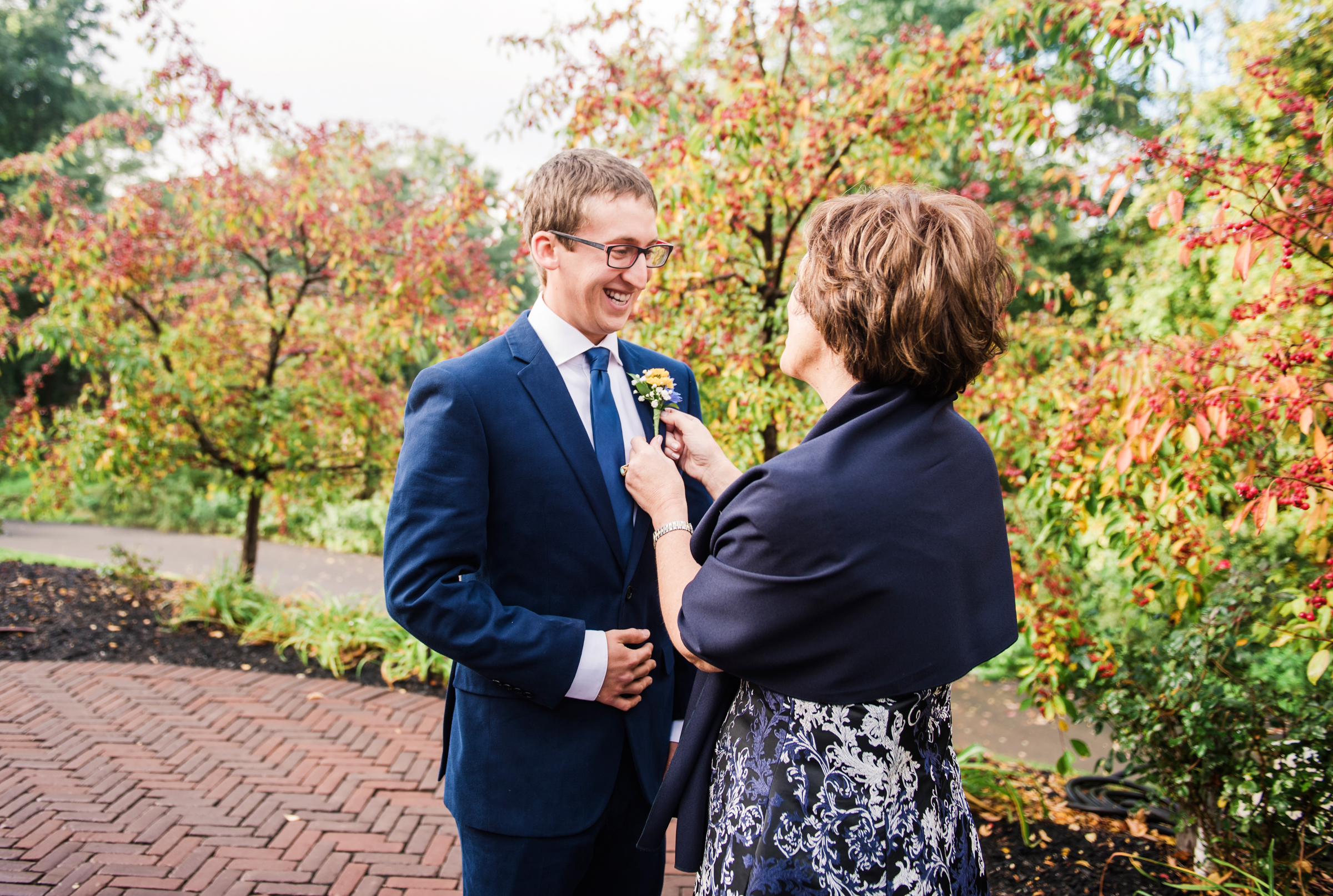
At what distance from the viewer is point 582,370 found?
6.40 ft

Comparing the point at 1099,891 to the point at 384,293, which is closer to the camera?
the point at 1099,891

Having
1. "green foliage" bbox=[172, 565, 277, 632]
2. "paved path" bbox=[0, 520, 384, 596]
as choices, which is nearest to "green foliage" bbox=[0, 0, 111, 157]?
"paved path" bbox=[0, 520, 384, 596]

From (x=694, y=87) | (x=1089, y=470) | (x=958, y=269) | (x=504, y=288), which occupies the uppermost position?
(x=694, y=87)

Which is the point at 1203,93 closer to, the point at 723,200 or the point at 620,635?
the point at 723,200

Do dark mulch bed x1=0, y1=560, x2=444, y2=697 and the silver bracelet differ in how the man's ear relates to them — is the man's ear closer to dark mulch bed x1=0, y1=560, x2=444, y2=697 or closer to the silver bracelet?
the silver bracelet

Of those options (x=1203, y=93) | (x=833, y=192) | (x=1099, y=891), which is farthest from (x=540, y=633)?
(x=1203, y=93)

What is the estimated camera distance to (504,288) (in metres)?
4.81

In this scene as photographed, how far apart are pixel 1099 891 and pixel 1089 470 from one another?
64.9 inches

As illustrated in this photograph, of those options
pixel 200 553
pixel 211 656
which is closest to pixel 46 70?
pixel 200 553

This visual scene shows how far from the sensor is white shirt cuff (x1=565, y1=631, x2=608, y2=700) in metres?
1.68

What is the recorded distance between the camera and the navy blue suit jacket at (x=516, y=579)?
1.58 m

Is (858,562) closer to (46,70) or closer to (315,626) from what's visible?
(315,626)

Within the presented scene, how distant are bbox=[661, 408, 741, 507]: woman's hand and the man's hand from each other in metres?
0.44

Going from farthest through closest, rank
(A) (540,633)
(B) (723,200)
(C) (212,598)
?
(C) (212,598) → (B) (723,200) → (A) (540,633)
